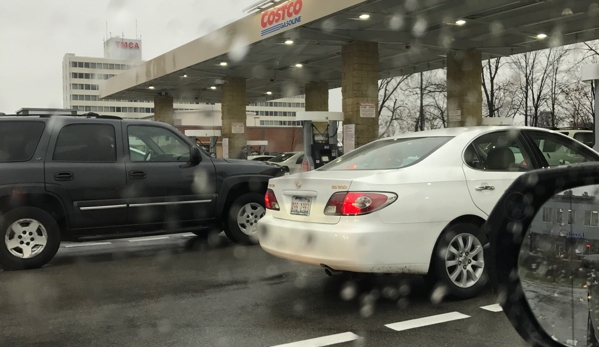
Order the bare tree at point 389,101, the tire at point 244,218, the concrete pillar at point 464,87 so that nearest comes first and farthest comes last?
the tire at point 244,218
the concrete pillar at point 464,87
the bare tree at point 389,101

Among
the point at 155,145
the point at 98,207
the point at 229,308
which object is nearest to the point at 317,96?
the point at 155,145

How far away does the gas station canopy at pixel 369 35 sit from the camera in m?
15.8

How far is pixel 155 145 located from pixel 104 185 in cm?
94

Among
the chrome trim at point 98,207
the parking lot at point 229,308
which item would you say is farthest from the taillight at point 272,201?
the chrome trim at point 98,207

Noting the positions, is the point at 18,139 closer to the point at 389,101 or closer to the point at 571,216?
the point at 571,216

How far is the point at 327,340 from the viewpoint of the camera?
4250mm

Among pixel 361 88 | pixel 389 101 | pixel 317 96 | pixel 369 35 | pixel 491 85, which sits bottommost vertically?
pixel 361 88

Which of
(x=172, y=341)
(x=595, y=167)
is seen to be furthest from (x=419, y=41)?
(x=595, y=167)

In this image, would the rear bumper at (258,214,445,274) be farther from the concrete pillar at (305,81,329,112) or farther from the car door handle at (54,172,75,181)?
the concrete pillar at (305,81,329,112)

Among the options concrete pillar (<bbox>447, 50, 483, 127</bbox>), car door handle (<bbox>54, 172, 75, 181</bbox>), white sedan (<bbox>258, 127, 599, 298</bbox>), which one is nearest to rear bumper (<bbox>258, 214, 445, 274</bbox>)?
white sedan (<bbox>258, 127, 599, 298</bbox>)

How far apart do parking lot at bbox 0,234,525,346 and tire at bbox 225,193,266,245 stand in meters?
1.15

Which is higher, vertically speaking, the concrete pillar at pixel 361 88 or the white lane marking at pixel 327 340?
the concrete pillar at pixel 361 88

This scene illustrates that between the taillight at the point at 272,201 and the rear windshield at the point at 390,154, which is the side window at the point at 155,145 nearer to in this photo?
the taillight at the point at 272,201

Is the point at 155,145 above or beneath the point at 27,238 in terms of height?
above
